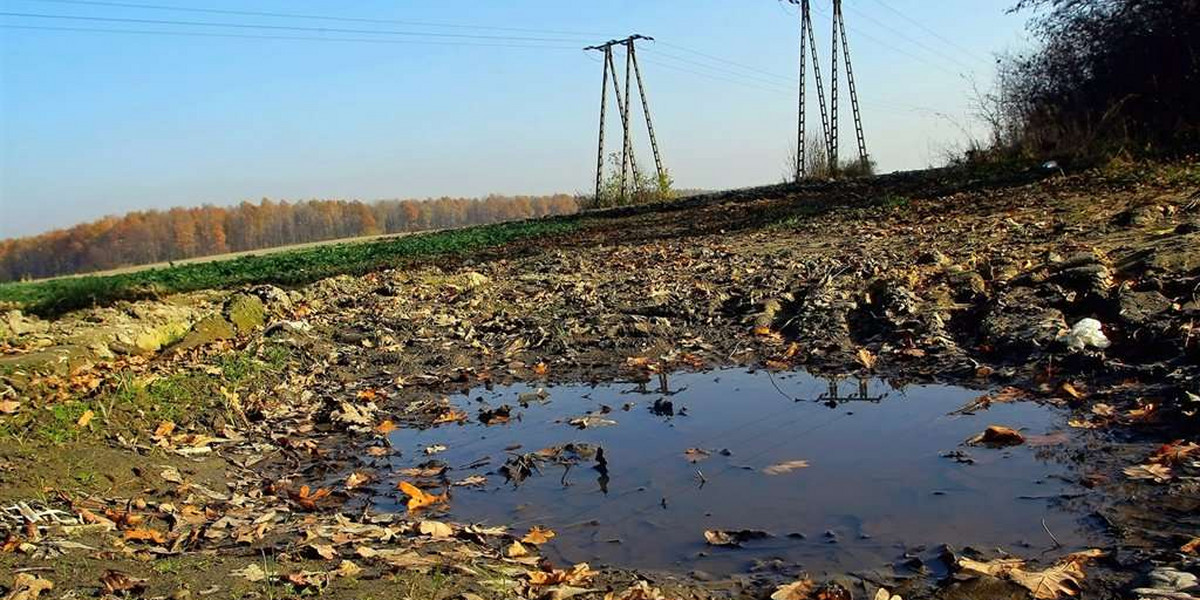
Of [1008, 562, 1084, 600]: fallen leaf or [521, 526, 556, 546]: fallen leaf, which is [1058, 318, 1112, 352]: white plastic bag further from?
[521, 526, 556, 546]: fallen leaf

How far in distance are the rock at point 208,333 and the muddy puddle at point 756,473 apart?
3579mm

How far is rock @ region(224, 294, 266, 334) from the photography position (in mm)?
9227

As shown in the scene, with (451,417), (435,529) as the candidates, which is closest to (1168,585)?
(435,529)

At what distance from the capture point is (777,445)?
4.81 m

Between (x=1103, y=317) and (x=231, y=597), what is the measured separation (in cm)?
573

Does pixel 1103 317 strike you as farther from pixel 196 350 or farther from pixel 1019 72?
pixel 1019 72

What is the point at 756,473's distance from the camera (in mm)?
4344

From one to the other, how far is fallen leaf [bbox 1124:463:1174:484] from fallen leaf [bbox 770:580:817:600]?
5.57ft

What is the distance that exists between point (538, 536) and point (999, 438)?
2.42 meters

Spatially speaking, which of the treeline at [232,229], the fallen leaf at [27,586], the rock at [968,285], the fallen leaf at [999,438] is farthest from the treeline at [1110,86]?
the treeline at [232,229]

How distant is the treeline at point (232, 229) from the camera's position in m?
86.2

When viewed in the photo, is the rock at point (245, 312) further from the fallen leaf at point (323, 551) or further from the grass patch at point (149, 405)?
the fallen leaf at point (323, 551)

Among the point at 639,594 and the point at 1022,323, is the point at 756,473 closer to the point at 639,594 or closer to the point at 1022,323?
the point at 639,594

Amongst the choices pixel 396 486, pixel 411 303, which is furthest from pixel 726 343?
pixel 411 303
